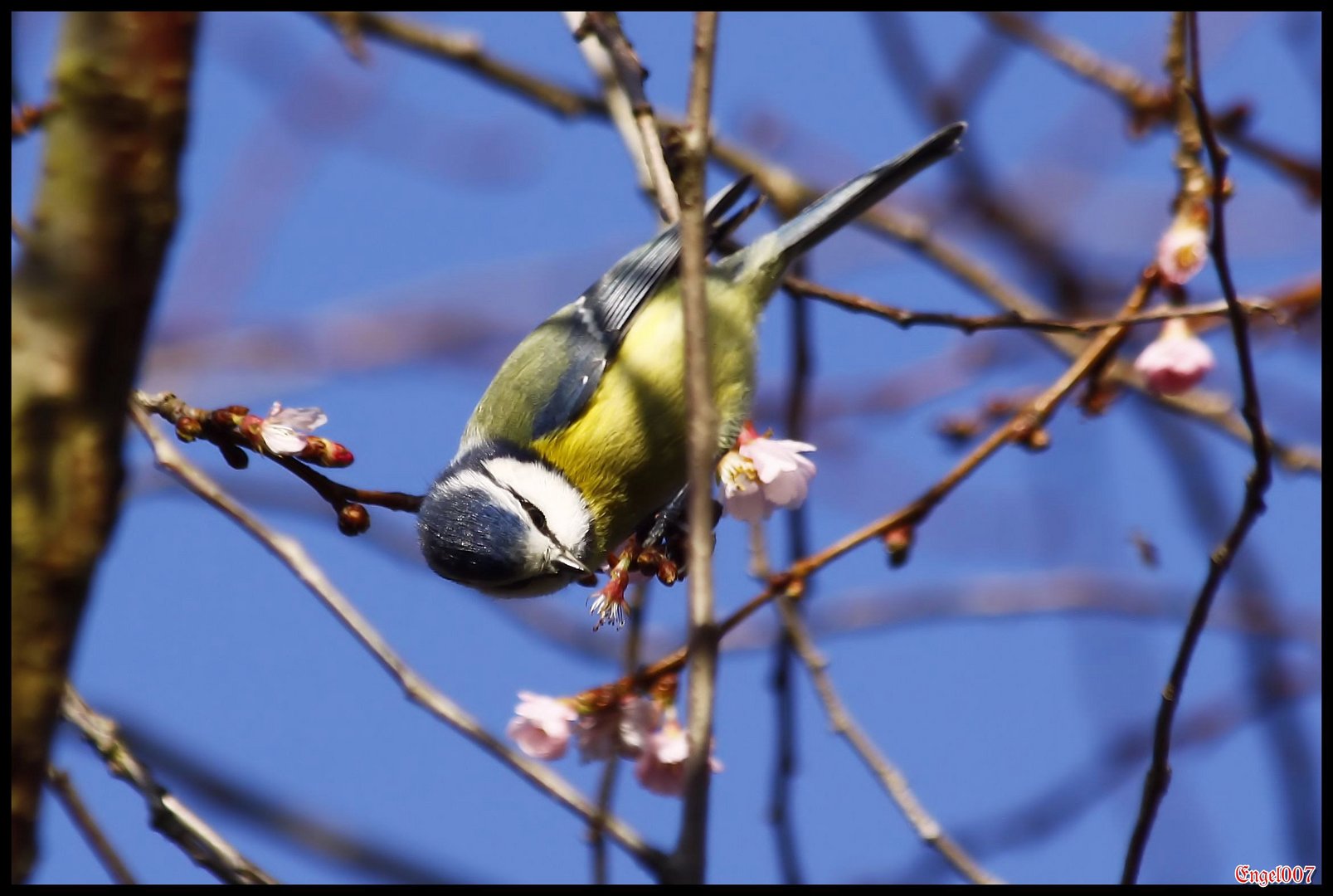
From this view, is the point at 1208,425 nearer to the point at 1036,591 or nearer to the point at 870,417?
the point at 1036,591

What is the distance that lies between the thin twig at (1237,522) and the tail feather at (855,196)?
1.01 m

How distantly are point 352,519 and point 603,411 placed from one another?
3.88 feet

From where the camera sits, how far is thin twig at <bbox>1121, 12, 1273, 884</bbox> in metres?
1.51

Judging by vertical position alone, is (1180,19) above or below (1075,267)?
below

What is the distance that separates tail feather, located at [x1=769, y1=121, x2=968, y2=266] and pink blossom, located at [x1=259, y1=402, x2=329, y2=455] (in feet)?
4.74

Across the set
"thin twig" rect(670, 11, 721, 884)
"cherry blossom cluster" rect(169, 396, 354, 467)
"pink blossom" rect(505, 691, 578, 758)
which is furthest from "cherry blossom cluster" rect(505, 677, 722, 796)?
"thin twig" rect(670, 11, 721, 884)

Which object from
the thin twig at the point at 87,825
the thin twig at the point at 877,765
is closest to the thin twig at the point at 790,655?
the thin twig at the point at 877,765

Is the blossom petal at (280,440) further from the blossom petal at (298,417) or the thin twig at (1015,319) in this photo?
the thin twig at (1015,319)

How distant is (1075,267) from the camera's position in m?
3.70

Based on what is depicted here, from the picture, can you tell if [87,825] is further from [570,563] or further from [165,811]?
[570,563]

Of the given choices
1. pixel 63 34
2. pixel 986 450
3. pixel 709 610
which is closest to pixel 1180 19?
pixel 986 450

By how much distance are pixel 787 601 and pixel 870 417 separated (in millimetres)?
1772

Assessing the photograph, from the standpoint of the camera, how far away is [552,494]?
290 cm

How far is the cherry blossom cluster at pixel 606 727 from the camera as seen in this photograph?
1947 millimetres
